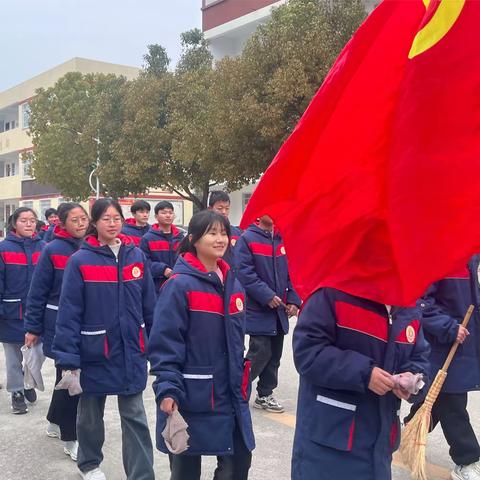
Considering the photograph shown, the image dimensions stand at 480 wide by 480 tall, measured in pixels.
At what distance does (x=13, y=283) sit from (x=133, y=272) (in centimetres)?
243

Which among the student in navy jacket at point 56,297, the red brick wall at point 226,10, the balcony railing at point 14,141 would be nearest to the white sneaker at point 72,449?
the student in navy jacket at point 56,297

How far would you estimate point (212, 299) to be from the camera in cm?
315

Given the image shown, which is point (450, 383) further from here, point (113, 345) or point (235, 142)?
point (235, 142)

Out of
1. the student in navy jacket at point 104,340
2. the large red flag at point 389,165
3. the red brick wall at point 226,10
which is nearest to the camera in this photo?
the large red flag at point 389,165

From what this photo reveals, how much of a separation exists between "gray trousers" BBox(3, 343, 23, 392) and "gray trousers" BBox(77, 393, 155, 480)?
197cm

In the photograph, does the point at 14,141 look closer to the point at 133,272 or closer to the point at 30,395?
the point at 30,395

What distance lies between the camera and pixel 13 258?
596 cm

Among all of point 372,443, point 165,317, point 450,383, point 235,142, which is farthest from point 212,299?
point 235,142

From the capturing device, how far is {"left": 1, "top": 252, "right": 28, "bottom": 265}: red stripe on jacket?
19.5ft

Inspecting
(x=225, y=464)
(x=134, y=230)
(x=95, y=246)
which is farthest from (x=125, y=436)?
(x=134, y=230)

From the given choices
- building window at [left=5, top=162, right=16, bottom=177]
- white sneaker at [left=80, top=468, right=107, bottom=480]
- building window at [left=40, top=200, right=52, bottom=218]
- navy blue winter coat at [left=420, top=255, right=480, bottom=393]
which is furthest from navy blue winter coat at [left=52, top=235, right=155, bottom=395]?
building window at [left=5, top=162, right=16, bottom=177]

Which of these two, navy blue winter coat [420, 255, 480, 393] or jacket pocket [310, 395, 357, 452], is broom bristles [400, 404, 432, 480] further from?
jacket pocket [310, 395, 357, 452]

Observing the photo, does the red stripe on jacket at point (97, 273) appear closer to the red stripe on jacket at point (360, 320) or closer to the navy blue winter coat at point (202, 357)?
the navy blue winter coat at point (202, 357)

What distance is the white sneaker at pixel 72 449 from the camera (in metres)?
4.54
